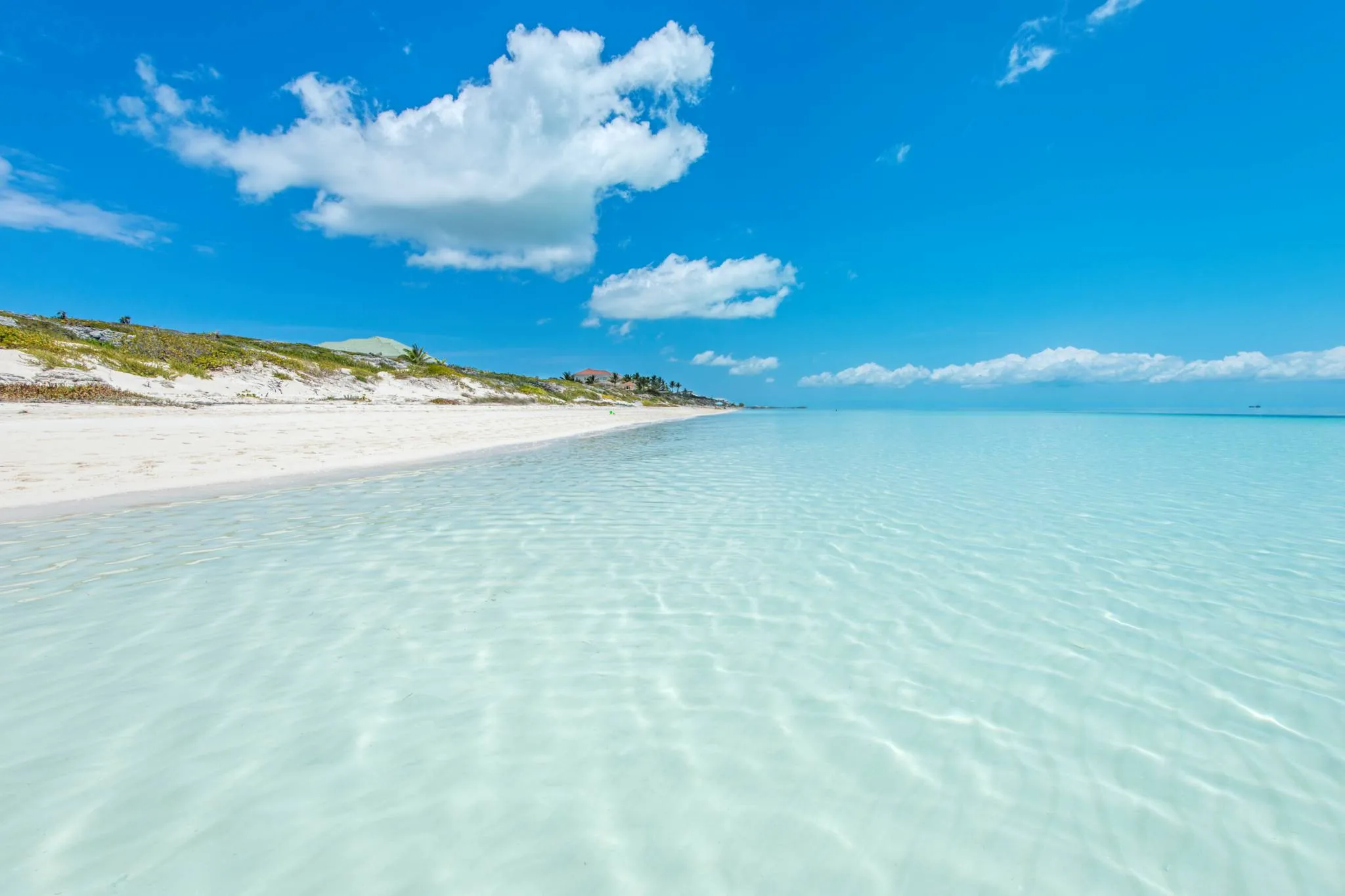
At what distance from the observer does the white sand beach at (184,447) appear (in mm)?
9734

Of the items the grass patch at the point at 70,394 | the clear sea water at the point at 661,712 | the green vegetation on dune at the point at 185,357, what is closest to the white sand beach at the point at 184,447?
the grass patch at the point at 70,394

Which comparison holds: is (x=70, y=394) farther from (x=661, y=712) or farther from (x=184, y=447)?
(x=661, y=712)

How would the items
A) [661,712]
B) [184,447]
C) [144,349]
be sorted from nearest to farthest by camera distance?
[661,712] < [184,447] < [144,349]

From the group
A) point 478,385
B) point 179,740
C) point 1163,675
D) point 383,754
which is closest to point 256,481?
point 179,740

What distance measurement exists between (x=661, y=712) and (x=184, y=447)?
16.2 m

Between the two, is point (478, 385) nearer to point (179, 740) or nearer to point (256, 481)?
point (256, 481)

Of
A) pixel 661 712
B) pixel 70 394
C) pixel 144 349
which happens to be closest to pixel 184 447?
pixel 70 394

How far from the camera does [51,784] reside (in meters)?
2.78

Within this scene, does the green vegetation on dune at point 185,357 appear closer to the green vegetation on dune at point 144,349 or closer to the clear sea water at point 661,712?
the green vegetation on dune at point 144,349

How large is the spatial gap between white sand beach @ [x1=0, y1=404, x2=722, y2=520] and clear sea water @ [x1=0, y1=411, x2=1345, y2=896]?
2597 mm

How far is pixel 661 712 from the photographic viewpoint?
357 centimetres

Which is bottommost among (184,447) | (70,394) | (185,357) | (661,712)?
(661,712)

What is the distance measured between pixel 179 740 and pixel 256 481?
32.9ft

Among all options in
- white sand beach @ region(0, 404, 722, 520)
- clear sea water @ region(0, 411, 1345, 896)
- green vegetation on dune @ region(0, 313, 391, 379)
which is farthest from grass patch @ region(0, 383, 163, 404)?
clear sea water @ region(0, 411, 1345, 896)
